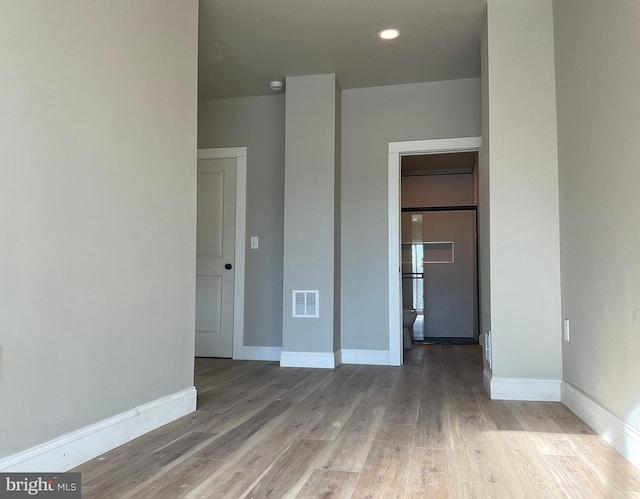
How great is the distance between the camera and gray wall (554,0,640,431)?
1.91m

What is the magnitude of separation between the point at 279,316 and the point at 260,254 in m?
0.60

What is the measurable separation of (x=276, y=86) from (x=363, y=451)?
131 inches

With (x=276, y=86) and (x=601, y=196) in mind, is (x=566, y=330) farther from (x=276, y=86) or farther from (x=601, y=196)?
(x=276, y=86)

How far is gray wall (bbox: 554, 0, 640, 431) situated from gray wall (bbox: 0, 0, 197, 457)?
203 cm

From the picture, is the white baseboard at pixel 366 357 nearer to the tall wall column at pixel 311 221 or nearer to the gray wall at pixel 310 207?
the tall wall column at pixel 311 221

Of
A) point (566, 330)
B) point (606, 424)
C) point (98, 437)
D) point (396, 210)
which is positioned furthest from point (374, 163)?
point (98, 437)

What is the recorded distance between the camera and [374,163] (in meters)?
4.41

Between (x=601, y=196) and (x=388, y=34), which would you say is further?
(x=388, y=34)

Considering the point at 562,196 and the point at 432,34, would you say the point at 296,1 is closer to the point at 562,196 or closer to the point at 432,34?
the point at 432,34

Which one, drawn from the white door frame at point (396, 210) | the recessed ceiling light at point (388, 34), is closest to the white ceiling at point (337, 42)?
the recessed ceiling light at point (388, 34)

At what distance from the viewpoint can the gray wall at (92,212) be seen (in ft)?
5.18

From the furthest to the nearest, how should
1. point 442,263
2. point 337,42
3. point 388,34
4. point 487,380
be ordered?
point 442,263
point 337,42
point 388,34
point 487,380

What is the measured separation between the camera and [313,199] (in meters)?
4.18
